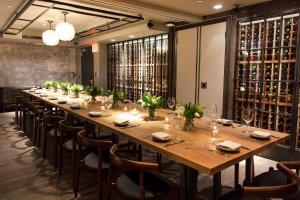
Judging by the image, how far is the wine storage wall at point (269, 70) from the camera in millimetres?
3667

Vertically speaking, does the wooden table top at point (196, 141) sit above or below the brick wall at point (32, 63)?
below

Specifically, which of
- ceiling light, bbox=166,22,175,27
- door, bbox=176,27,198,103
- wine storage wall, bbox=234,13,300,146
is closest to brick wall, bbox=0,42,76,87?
ceiling light, bbox=166,22,175,27

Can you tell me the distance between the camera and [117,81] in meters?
8.19

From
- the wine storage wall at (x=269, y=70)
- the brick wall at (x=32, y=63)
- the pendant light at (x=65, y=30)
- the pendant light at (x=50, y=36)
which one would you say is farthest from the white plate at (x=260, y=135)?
the brick wall at (x=32, y=63)

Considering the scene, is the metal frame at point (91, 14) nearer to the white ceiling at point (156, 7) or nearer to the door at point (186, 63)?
the white ceiling at point (156, 7)

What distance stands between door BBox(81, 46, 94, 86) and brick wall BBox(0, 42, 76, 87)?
56 centimetres

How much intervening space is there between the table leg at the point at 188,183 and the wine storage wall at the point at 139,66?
4.27 meters

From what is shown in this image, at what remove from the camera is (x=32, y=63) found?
873cm

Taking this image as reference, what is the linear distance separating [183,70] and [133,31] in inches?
64.6

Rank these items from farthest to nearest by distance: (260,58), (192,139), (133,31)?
1. (133,31)
2. (260,58)
3. (192,139)

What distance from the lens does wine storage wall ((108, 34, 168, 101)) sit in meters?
6.22

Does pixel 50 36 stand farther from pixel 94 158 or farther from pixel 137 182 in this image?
pixel 137 182

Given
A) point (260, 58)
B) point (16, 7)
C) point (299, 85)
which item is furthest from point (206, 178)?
point (16, 7)

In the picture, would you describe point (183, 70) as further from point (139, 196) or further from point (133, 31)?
point (139, 196)
